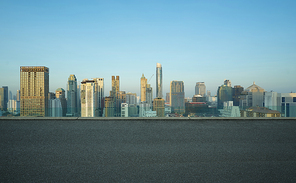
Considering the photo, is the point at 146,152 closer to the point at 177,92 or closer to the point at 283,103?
the point at 283,103

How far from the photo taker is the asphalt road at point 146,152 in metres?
3.52

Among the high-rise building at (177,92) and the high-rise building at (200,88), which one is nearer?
the high-rise building at (177,92)

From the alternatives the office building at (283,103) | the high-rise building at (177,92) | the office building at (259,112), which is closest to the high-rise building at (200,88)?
the high-rise building at (177,92)

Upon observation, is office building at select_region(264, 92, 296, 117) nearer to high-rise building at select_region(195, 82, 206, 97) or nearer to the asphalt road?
the asphalt road

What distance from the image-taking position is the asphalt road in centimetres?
352

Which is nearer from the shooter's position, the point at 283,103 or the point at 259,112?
the point at 259,112

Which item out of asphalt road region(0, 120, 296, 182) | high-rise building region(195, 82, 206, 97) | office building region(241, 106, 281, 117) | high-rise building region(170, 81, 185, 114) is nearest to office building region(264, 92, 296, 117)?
office building region(241, 106, 281, 117)

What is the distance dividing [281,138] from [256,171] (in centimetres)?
277

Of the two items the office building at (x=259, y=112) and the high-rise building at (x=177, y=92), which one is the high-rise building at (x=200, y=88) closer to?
the high-rise building at (x=177, y=92)

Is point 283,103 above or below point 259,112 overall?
above

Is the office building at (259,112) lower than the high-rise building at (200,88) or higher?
lower

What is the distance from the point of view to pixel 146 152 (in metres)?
4.61

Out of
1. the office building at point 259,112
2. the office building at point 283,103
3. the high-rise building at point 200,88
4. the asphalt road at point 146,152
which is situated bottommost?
the asphalt road at point 146,152

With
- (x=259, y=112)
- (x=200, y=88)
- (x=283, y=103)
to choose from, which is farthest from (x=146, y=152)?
(x=200, y=88)
